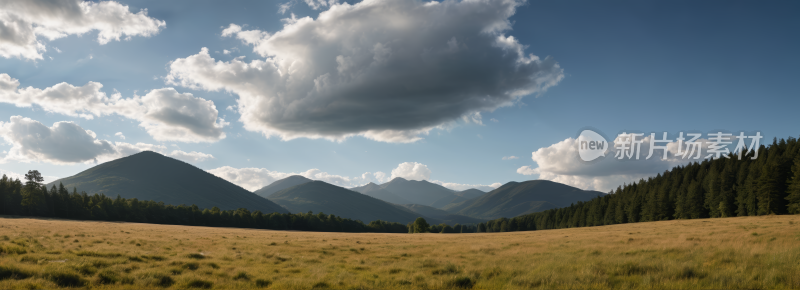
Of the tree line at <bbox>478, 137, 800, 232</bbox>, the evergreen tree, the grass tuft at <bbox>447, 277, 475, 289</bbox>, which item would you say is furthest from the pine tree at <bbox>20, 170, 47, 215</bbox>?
the tree line at <bbox>478, 137, 800, 232</bbox>

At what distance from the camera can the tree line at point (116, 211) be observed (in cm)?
10075

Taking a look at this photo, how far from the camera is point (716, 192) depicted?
282 feet

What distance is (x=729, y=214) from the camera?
81.3m

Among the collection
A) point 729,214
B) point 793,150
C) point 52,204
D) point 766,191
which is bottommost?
point 52,204

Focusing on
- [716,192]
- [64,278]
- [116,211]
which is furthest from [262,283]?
[116,211]

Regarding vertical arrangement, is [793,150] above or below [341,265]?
above

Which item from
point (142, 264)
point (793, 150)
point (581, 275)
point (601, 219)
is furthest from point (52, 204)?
point (793, 150)

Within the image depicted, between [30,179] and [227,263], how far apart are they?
430ft

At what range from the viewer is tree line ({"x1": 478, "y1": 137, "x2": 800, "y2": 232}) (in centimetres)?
6856

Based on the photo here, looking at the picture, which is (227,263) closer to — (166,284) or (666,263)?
(166,284)

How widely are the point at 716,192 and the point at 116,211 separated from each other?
177 meters

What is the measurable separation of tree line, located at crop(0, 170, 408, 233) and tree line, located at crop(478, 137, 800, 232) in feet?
365

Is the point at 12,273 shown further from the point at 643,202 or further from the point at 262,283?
the point at 643,202

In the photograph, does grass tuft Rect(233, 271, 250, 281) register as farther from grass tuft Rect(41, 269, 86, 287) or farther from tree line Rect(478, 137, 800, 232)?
tree line Rect(478, 137, 800, 232)
